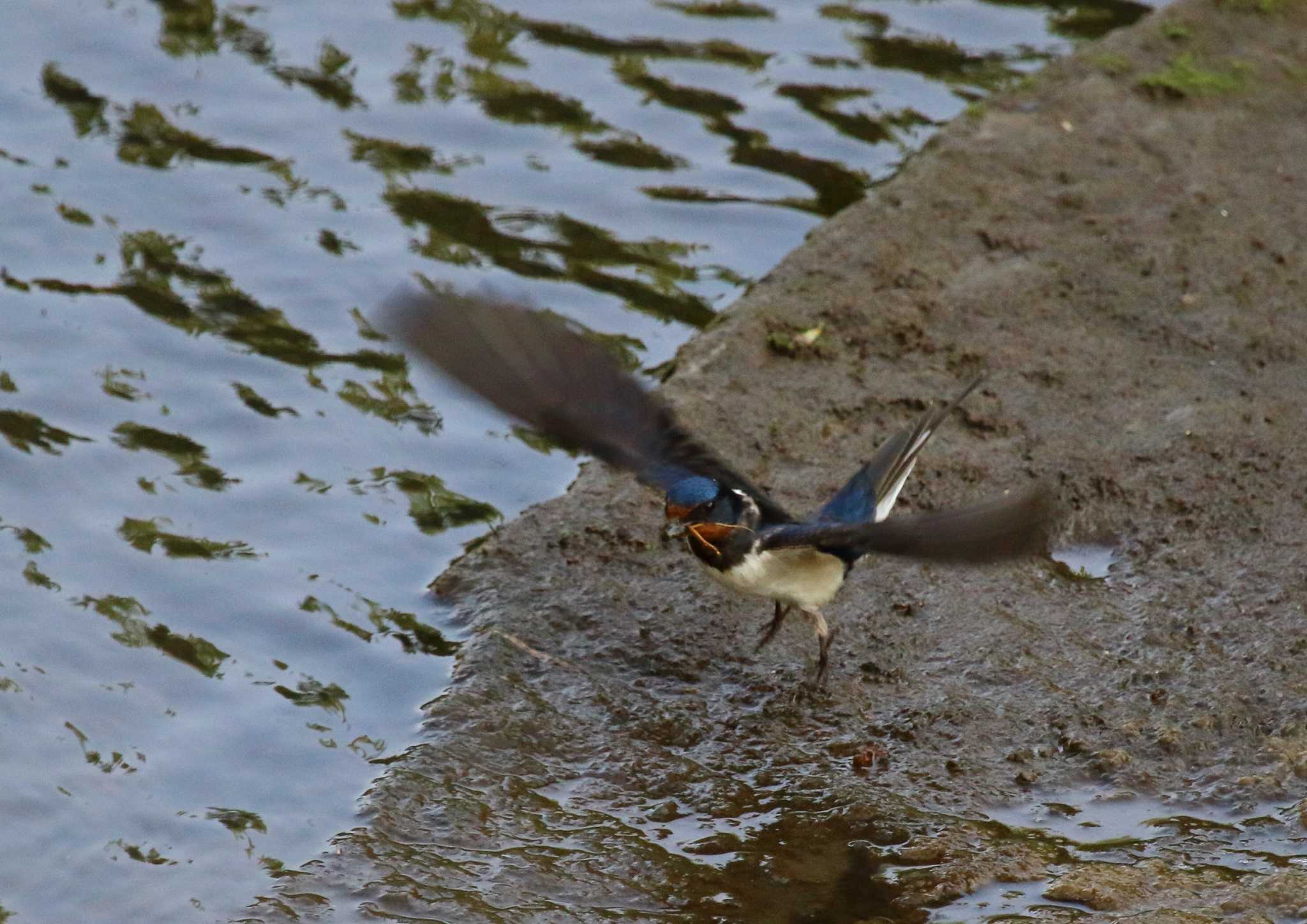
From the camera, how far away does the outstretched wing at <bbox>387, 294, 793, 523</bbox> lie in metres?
4.83

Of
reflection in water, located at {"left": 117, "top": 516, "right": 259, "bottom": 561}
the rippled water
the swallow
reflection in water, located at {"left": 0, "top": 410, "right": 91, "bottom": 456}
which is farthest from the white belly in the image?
reflection in water, located at {"left": 0, "top": 410, "right": 91, "bottom": 456}

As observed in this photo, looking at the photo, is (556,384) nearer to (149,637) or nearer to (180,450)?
(149,637)

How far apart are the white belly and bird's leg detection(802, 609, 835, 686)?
43 mm

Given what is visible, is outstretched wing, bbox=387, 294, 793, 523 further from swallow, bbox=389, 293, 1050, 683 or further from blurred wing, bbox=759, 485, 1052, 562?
blurred wing, bbox=759, 485, 1052, 562

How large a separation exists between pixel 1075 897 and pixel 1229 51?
5.27 metres

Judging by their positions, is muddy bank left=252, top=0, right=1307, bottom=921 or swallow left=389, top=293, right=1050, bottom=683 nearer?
muddy bank left=252, top=0, right=1307, bottom=921

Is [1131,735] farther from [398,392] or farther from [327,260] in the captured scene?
[327,260]

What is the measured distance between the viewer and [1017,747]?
4652 millimetres

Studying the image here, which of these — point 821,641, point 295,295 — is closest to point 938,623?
point 821,641

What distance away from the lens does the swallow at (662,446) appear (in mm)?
4805

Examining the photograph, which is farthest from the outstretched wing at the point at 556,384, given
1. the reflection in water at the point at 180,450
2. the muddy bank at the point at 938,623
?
the reflection in water at the point at 180,450

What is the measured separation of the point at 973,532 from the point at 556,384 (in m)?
1.54

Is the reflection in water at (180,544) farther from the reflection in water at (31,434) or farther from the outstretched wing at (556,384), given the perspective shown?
the outstretched wing at (556,384)

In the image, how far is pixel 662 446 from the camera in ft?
16.8
